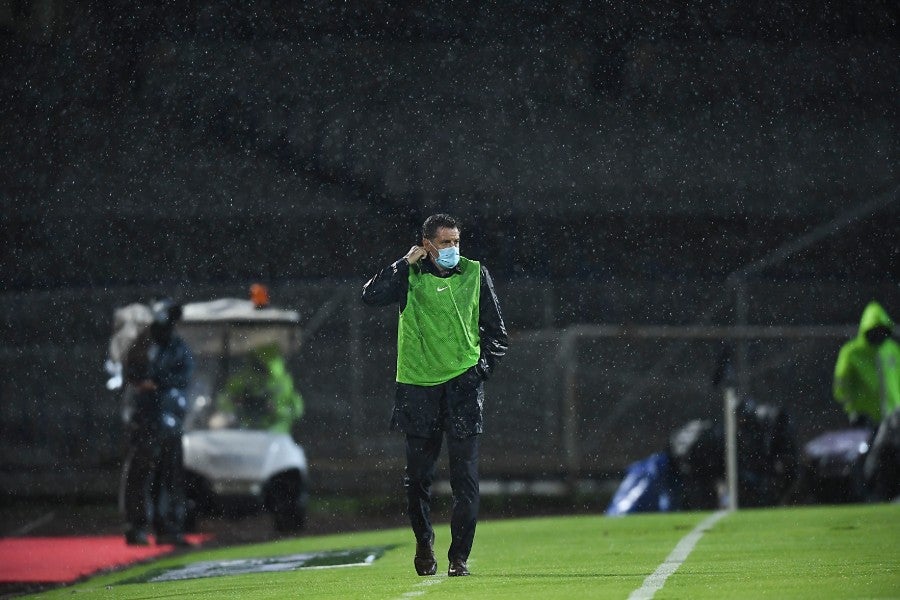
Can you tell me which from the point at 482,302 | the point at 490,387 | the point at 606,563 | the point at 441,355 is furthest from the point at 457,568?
the point at 490,387

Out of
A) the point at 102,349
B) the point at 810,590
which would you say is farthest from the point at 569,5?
the point at 810,590

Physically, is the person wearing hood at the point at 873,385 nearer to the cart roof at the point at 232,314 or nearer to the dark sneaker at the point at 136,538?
the cart roof at the point at 232,314

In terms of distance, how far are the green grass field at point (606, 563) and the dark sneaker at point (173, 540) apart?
1.58ft

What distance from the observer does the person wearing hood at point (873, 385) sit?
1391cm

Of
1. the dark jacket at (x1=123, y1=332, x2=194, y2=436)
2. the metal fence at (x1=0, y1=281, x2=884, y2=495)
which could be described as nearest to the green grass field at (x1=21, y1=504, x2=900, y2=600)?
the dark jacket at (x1=123, y1=332, x2=194, y2=436)

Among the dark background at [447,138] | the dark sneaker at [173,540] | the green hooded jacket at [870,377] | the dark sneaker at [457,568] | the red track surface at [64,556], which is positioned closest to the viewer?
the dark sneaker at [457,568]

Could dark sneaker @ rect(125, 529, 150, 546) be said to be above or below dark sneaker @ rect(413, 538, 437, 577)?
below

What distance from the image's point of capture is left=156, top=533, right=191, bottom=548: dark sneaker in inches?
495

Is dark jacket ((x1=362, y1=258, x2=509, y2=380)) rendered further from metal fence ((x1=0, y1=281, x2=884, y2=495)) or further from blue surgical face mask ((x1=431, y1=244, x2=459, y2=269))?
metal fence ((x1=0, y1=281, x2=884, y2=495))

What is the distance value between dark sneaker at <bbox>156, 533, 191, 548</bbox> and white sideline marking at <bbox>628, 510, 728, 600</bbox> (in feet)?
13.4

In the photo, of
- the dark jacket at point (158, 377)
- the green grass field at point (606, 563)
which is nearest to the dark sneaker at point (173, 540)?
the green grass field at point (606, 563)

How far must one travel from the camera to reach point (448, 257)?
6.98 m

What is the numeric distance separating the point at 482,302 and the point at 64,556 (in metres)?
6.31

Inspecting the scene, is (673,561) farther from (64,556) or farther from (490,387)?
(490,387)
